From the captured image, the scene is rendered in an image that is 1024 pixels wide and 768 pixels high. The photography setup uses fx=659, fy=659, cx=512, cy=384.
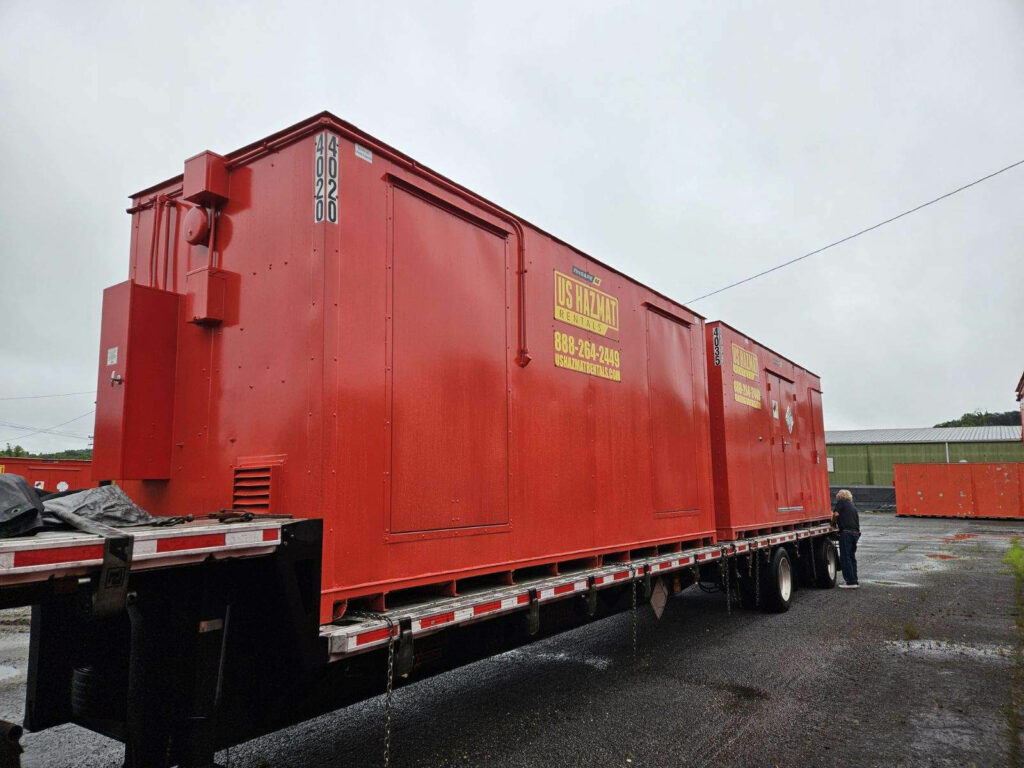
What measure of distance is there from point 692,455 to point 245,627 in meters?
5.56

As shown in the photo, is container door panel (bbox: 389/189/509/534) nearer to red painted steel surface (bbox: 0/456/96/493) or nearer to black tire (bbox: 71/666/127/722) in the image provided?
black tire (bbox: 71/666/127/722)

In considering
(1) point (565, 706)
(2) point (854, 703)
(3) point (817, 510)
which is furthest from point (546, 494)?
(3) point (817, 510)

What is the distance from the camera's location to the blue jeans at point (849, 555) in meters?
11.8

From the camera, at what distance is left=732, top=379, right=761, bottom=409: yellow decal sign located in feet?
28.9

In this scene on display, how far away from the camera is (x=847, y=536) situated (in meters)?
12.1

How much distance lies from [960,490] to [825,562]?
67.9 ft

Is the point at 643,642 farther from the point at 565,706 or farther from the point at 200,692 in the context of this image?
the point at 200,692

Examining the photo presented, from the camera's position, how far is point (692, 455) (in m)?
7.49

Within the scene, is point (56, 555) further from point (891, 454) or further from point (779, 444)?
point (891, 454)

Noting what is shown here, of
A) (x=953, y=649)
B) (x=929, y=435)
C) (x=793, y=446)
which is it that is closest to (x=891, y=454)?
(x=929, y=435)

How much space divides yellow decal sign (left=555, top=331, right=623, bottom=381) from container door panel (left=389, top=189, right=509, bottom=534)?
0.79 m

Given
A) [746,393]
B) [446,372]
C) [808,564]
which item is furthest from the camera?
[808,564]

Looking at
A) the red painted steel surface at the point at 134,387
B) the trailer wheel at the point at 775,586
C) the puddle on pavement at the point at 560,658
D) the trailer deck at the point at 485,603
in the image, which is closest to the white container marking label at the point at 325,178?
the red painted steel surface at the point at 134,387

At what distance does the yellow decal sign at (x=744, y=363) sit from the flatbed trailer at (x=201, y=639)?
6.23 m
